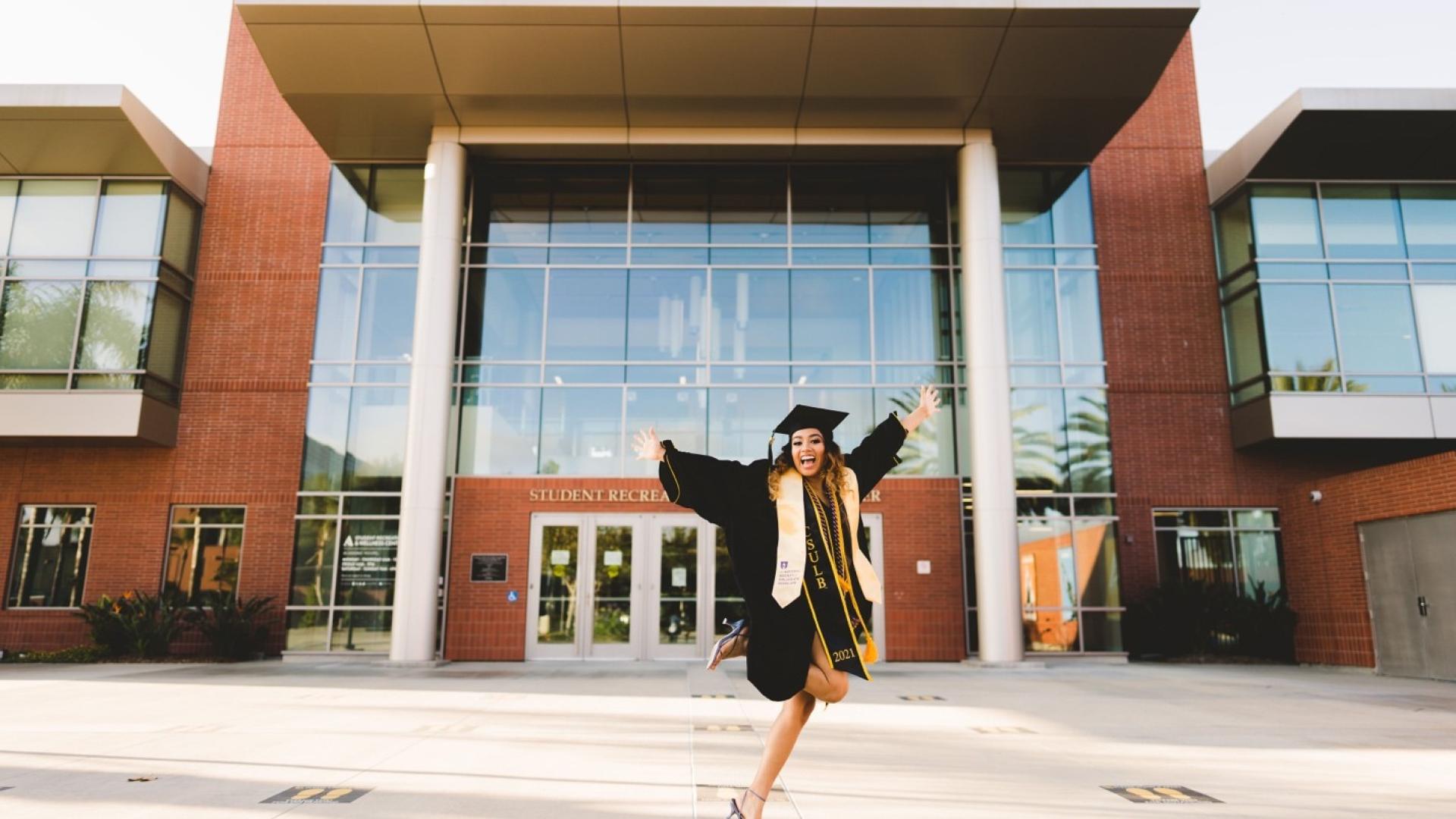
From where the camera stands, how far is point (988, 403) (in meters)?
14.4

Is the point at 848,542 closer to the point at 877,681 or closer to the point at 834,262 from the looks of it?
the point at 877,681

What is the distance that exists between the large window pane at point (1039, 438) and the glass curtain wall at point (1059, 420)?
0.05ft

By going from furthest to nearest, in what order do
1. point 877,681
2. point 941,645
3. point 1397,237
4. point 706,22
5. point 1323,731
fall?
point 1397,237
point 941,645
point 706,22
point 877,681
point 1323,731

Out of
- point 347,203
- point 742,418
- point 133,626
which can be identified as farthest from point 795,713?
point 347,203

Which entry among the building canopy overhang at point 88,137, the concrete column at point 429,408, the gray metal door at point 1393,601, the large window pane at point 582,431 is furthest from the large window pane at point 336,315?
the gray metal door at point 1393,601

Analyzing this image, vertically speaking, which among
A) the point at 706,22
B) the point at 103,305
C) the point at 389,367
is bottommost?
the point at 389,367

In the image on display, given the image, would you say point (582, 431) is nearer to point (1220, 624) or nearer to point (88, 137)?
point (88, 137)

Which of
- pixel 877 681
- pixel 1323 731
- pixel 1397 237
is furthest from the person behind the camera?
pixel 1397 237

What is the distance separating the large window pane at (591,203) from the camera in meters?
16.1

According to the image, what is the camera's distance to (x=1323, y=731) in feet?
24.4

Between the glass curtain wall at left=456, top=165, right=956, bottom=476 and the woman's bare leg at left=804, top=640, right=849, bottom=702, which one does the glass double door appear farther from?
the woman's bare leg at left=804, top=640, right=849, bottom=702

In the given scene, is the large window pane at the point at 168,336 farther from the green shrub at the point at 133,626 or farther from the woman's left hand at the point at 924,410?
the woman's left hand at the point at 924,410

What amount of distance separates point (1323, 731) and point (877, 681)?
17.7 ft

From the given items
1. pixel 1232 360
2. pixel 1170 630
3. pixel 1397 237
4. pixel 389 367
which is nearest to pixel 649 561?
pixel 389 367
